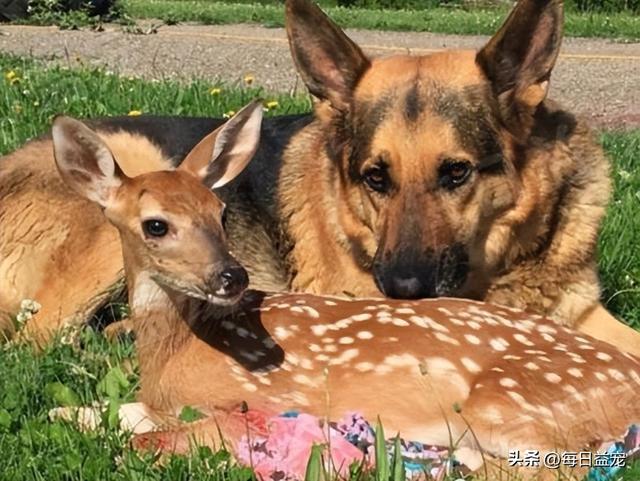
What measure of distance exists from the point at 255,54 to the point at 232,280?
14616 mm

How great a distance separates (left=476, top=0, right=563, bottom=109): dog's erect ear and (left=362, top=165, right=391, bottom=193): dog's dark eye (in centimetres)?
64

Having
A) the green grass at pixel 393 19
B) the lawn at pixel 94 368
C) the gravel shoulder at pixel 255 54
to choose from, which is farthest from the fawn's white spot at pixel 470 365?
the green grass at pixel 393 19

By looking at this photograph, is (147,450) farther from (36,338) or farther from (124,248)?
(36,338)

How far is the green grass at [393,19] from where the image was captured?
68.5 feet

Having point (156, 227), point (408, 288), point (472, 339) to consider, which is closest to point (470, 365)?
point (472, 339)

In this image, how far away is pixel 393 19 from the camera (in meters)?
23.4

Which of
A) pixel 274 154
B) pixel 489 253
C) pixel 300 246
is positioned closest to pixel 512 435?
pixel 489 253

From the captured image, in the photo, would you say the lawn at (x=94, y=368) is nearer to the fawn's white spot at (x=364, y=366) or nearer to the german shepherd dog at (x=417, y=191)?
the german shepherd dog at (x=417, y=191)

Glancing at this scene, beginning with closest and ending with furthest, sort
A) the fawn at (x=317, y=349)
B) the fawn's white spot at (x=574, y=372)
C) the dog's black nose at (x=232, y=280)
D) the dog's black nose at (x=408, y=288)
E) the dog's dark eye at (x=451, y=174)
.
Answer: the dog's black nose at (x=232, y=280)
the fawn at (x=317, y=349)
the fawn's white spot at (x=574, y=372)
the dog's black nose at (x=408, y=288)
the dog's dark eye at (x=451, y=174)

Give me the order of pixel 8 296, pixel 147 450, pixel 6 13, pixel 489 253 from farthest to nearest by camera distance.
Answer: pixel 6 13
pixel 8 296
pixel 489 253
pixel 147 450

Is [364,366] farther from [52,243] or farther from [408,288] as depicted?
[52,243]

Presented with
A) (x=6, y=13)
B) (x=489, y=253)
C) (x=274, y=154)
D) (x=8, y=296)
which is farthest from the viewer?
(x=6, y=13)

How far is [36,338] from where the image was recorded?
5516 mm

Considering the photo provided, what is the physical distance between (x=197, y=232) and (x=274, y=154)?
2.21m
